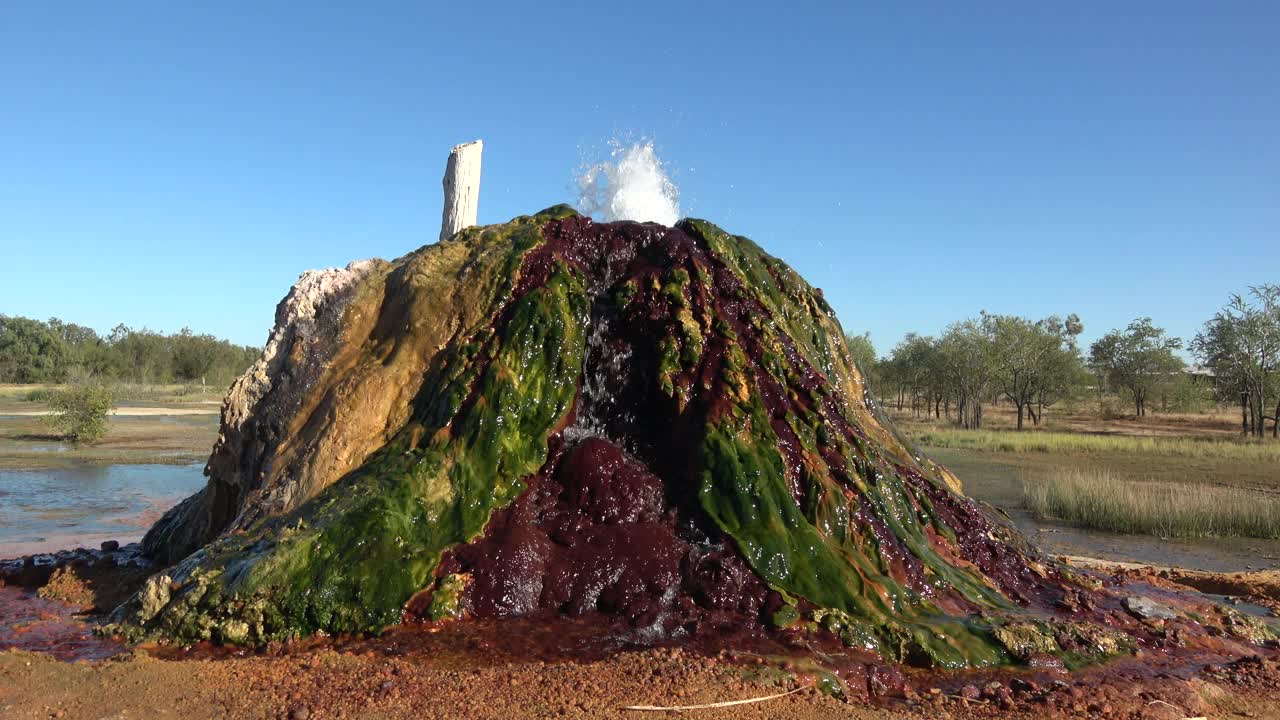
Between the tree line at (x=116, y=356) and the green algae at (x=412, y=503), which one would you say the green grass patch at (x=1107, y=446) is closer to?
the green algae at (x=412, y=503)

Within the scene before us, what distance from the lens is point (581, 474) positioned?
6.34 meters

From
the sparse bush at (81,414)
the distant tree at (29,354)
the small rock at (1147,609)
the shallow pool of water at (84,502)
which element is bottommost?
the shallow pool of water at (84,502)

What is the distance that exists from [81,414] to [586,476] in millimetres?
23312

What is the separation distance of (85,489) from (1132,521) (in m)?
17.2

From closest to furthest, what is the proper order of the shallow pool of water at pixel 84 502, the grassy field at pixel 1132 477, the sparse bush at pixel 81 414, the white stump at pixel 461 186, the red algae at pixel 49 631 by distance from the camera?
the red algae at pixel 49 631 → the white stump at pixel 461 186 → the shallow pool of water at pixel 84 502 → the grassy field at pixel 1132 477 → the sparse bush at pixel 81 414

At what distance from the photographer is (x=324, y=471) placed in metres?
6.46

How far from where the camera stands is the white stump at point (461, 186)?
907cm

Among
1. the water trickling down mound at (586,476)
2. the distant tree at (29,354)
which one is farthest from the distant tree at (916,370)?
the distant tree at (29,354)

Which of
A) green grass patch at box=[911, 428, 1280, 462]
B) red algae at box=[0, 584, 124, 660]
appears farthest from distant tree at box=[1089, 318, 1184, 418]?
red algae at box=[0, 584, 124, 660]

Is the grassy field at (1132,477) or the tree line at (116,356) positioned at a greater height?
the tree line at (116,356)

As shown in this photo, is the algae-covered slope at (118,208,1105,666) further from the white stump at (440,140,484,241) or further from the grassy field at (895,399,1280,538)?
the grassy field at (895,399,1280,538)

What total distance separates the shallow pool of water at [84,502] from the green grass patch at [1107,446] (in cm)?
2357

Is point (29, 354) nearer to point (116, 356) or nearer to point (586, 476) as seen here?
point (116, 356)

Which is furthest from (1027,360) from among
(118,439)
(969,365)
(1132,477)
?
(118,439)
